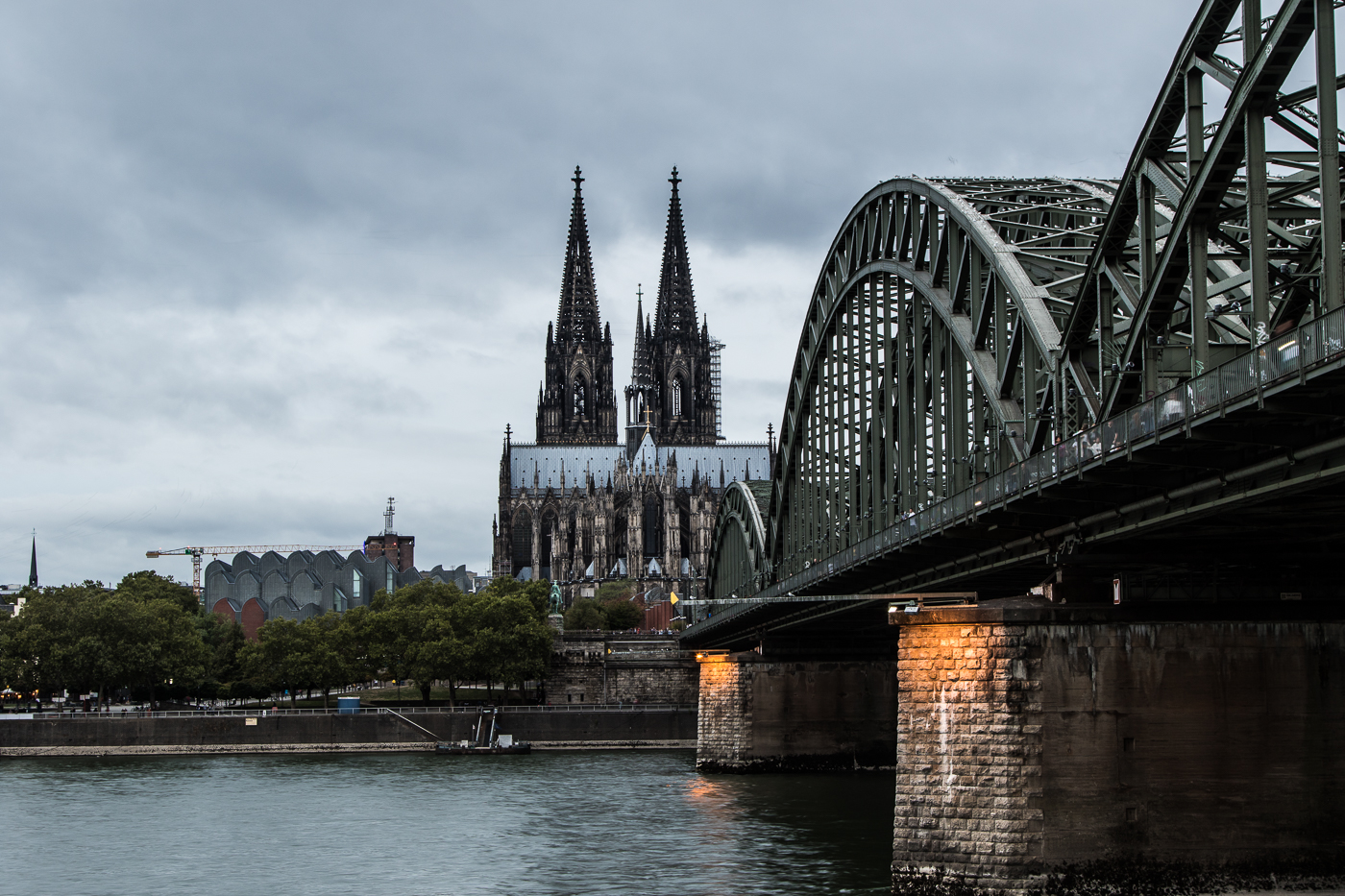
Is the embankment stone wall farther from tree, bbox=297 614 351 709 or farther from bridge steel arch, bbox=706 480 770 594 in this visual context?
tree, bbox=297 614 351 709

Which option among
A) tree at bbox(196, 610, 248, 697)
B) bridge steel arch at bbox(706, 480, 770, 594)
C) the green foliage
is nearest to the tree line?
the green foliage

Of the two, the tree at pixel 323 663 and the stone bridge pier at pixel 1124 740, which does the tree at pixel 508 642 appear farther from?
the stone bridge pier at pixel 1124 740

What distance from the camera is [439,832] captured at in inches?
2207

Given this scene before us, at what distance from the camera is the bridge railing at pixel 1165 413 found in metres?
23.0

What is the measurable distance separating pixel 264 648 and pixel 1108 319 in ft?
319

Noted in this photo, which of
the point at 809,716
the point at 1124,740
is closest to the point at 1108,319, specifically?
the point at 1124,740

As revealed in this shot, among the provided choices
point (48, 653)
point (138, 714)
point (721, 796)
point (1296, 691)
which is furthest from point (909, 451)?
point (48, 653)

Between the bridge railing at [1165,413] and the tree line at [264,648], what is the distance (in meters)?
80.1

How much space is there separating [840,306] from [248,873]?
107 feet

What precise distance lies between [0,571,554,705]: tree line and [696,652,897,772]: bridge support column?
4158cm

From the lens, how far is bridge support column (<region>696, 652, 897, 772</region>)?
78875 millimetres

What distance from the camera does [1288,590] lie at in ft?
114

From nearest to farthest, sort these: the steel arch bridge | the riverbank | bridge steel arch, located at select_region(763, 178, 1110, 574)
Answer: the steel arch bridge < bridge steel arch, located at select_region(763, 178, 1110, 574) < the riverbank

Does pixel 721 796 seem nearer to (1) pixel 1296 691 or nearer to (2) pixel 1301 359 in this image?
(1) pixel 1296 691
